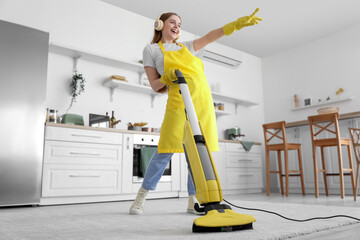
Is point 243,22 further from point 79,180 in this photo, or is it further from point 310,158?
point 310,158

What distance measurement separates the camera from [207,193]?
1.22 meters

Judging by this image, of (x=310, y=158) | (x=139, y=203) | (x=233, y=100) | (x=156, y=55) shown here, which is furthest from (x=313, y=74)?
(x=139, y=203)

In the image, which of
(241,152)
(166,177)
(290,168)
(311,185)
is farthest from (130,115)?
(311,185)

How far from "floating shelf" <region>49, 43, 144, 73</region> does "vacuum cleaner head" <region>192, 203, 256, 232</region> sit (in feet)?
9.62

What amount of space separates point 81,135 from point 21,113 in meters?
0.61

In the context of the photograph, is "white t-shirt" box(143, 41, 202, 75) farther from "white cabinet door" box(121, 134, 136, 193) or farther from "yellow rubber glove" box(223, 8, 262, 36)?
"white cabinet door" box(121, 134, 136, 193)

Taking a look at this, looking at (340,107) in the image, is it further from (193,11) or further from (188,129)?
(188,129)

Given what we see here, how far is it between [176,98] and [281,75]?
4.63 metres

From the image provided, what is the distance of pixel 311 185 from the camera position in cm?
448

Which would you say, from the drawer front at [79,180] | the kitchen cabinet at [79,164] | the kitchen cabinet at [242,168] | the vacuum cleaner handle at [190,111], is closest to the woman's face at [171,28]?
the vacuum cleaner handle at [190,111]

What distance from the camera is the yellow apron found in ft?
5.73

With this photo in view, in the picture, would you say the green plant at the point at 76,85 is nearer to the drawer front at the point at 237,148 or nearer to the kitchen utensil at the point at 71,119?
the kitchen utensil at the point at 71,119

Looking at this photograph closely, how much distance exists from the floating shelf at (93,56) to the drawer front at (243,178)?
1987 mm

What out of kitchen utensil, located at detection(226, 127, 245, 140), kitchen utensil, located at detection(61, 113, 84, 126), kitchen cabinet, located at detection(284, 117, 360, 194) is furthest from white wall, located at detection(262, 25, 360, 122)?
kitchen utensil, located at detection(61, 113, 84, 126)
